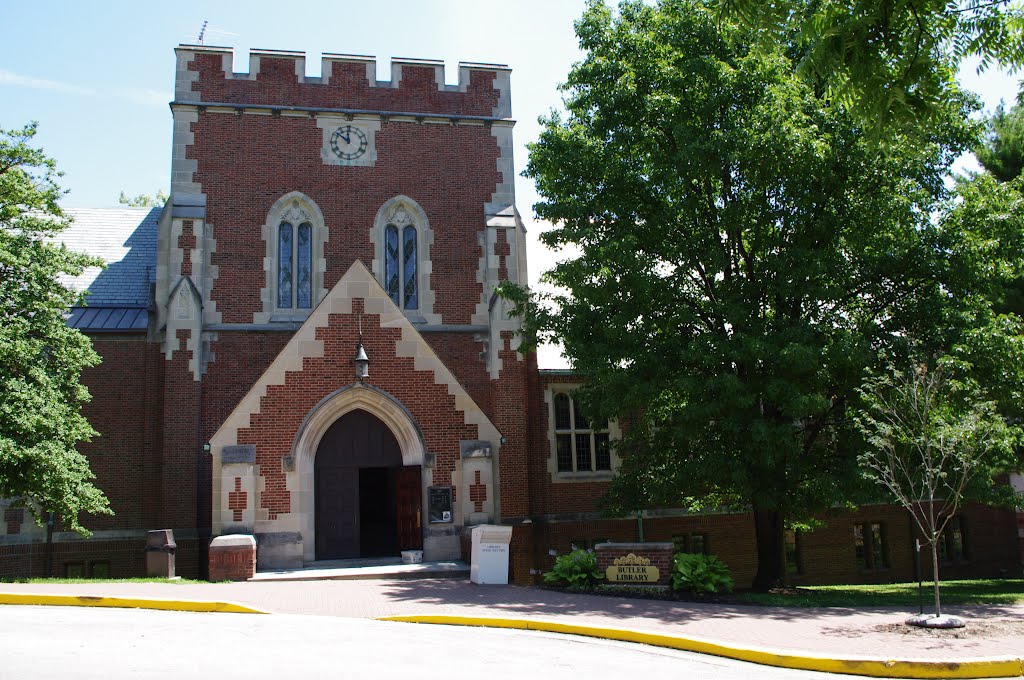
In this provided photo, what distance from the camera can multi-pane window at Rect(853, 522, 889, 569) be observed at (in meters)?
23.3

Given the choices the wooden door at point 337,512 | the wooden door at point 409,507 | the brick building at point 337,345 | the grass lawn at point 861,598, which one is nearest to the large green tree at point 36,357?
the brick building at point 337,345

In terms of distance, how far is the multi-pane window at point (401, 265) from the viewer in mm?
20156

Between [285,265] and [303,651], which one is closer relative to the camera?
[303,651]

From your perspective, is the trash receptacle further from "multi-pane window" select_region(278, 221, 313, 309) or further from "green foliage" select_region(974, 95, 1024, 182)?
"green foliage" select_region(974, 95, 1024, 182)

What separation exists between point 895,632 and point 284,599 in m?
8.08

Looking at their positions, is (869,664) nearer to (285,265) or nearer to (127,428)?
(285,265)

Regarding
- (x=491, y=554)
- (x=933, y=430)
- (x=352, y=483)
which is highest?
(x=933, y=430)

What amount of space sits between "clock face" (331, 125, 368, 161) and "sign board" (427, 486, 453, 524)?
8348 millimetres

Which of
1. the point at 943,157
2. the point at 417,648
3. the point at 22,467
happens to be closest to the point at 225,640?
the point at 417,648

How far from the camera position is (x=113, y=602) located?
11.7 metres

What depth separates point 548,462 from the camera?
20609mm

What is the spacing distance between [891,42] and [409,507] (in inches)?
497

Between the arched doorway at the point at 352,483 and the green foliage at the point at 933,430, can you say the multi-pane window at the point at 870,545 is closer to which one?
the green foliage at the point at 933,430

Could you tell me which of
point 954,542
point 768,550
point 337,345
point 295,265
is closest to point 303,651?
point 337,345
